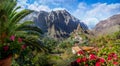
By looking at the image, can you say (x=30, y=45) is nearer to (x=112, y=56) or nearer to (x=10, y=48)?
(x=112, y=56)

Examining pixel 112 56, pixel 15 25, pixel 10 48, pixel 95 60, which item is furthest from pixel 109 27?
pixel 10 48

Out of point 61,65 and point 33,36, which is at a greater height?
point 33,36

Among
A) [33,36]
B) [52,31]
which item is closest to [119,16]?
[52,31]

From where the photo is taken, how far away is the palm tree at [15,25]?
31.2ft

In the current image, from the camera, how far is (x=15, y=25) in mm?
11523

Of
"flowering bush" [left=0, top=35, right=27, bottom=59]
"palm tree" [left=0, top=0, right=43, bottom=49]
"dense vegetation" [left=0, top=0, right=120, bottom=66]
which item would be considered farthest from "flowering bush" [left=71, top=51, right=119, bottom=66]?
"flowering bush" [left=0, top=35, right=27, bottom=59]

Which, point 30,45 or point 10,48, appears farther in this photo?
point 30,45

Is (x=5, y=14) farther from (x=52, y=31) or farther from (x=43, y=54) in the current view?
(x=52, y=31)

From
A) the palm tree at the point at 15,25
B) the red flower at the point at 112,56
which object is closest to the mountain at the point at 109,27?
the palm tree at the point at 15,25

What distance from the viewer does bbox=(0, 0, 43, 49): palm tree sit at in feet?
31.2

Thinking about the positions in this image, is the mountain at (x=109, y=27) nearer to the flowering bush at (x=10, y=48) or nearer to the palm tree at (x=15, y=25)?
the palm tree at (x=15, y=25)

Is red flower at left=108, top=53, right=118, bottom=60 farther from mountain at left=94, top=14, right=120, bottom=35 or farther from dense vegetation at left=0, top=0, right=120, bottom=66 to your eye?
mountain at left=94, top=14, right=120, bottom=35

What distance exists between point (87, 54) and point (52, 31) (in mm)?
186317

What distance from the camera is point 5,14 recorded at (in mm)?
9609
